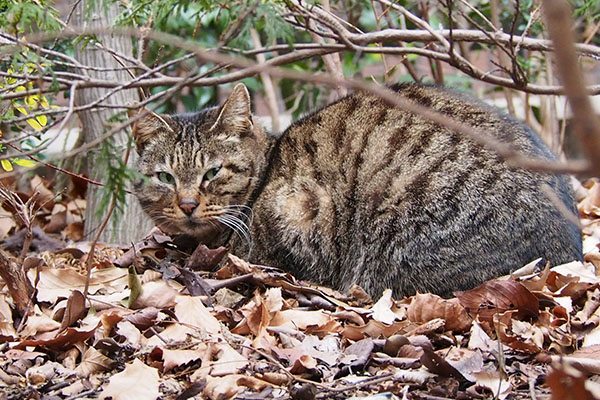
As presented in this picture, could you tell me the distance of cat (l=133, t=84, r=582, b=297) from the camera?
3.02 m

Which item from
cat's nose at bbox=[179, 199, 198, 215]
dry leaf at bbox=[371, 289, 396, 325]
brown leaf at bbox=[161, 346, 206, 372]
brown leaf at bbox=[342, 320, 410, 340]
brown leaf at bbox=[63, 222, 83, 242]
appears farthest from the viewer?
brown leaf at bbox=[63, 222, 83, 242]

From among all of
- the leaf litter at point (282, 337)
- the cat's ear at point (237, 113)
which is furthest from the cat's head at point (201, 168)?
the leaf litter at point (282, 337)

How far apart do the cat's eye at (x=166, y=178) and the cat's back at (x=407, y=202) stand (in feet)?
1.55

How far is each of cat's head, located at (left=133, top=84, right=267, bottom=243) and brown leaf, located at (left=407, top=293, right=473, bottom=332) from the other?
1066mm

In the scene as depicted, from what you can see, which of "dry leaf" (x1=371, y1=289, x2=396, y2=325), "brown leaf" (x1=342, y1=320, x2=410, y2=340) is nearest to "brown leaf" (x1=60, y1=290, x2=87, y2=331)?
"brown leaf" (x1=342, y1=320, x2=410, y2=340)

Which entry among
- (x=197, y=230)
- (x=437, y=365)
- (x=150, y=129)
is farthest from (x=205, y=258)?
(x=437, y=365)

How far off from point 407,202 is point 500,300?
2.06ft

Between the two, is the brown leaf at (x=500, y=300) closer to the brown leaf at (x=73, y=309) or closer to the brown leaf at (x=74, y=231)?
the brown leaf at (x=73, y=309)

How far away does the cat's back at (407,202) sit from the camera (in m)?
3.01

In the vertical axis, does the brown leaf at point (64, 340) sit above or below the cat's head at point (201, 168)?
below

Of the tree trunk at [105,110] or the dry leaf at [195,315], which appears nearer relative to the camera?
the dry leaf at [195,315]

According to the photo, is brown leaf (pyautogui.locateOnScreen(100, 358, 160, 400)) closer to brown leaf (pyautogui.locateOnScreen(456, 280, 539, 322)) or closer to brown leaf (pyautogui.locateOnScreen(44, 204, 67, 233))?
brown leaf (pyautogui.locateOnScreen(456, 280, 539, 322))

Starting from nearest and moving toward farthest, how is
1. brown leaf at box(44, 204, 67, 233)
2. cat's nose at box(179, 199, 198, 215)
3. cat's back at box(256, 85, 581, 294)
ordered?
cat's back at box(256, 85, 581, 294), cat's nose at box(179, 199, 198, 215), brown leaf at box(44, 204, 67, 233)

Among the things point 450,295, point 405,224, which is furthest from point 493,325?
point 405,224
